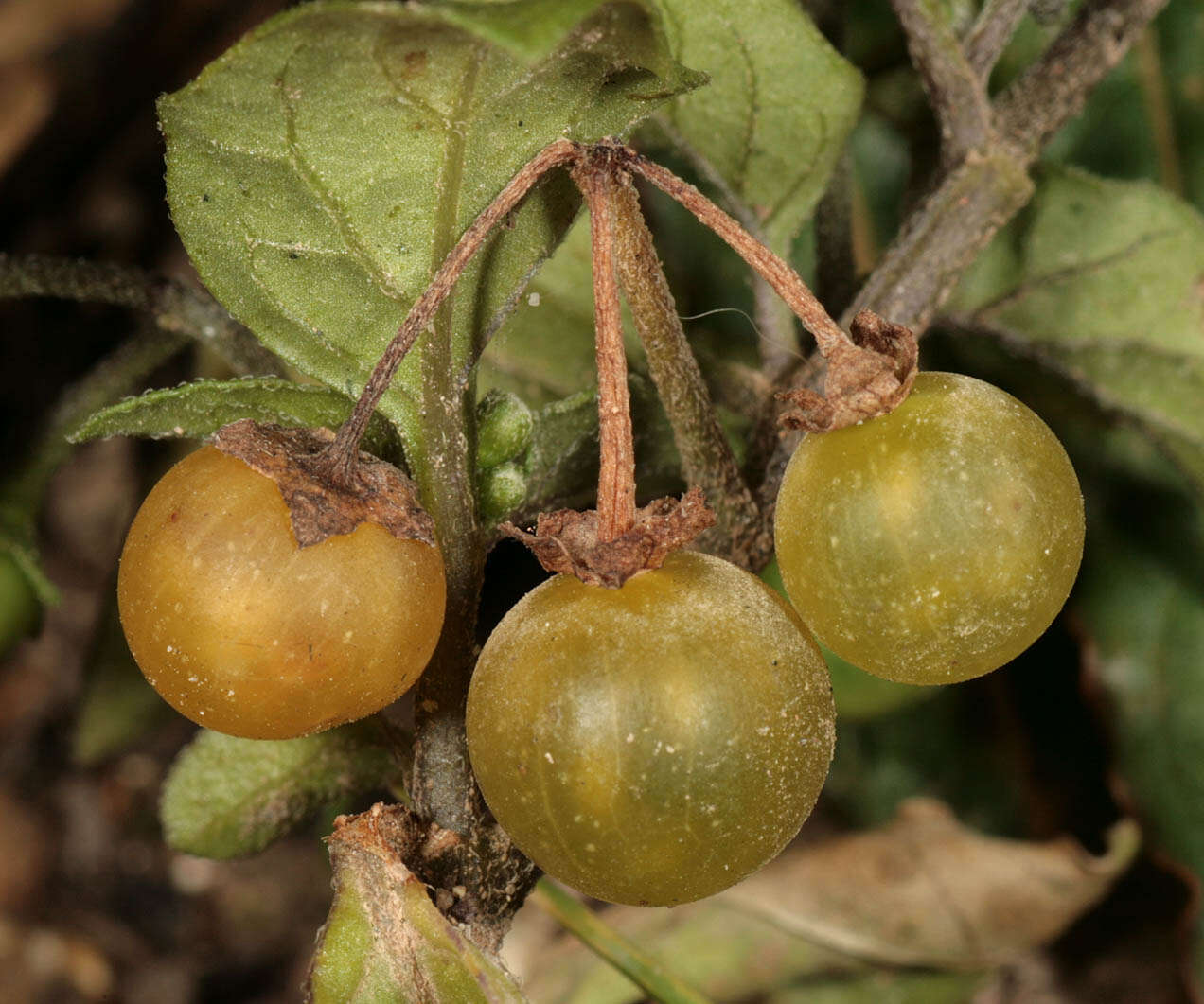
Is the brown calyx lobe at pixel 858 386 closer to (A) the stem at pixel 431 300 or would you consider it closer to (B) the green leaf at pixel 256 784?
(A) the stem at pixel 431 300

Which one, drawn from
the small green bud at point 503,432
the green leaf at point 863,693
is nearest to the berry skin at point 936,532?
the small green bud at point 503,432

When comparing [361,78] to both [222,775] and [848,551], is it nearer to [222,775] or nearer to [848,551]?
[848,551]

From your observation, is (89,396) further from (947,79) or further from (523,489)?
(947,79)

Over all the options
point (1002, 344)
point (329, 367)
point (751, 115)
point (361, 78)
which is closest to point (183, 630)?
point (329, 367)

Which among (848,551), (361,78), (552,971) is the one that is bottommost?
(552,971)

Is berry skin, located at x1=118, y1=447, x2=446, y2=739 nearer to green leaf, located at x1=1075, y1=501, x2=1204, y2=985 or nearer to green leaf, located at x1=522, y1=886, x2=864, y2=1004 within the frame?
green leaf, located at x1=522, y1=886, x2=864, y2=1004

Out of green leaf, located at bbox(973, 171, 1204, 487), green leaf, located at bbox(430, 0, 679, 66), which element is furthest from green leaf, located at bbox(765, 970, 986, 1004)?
green leaf, located at bbox(430, 0, 679, 66)
